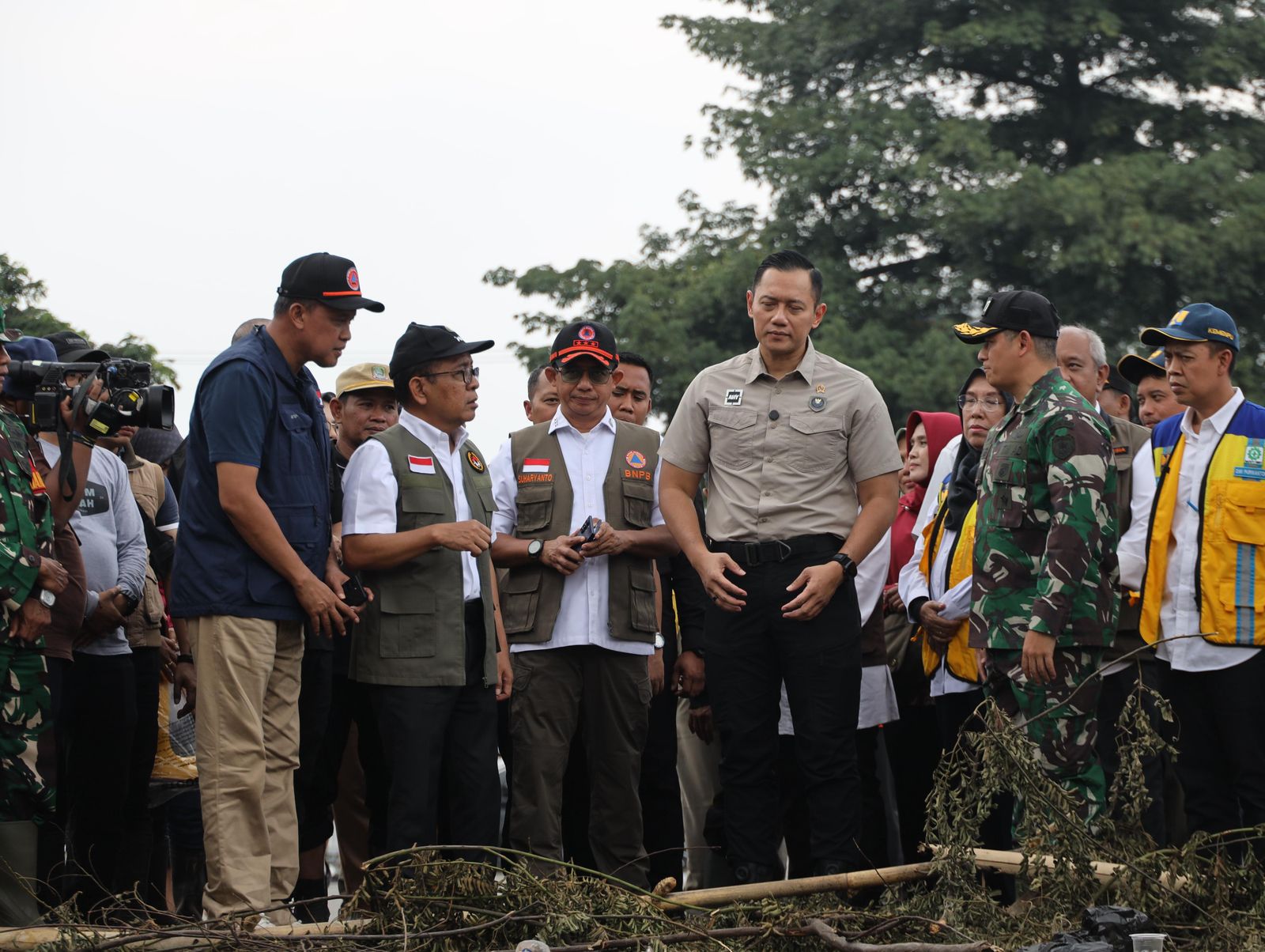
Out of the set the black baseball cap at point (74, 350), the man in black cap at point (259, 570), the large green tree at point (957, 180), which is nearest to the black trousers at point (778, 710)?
the man in black cap at point (259, 570)

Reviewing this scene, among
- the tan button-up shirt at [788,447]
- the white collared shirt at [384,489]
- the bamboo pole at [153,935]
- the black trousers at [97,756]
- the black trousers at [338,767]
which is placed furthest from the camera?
the black trousers at [338,767]

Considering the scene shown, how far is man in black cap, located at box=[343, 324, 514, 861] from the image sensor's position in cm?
558

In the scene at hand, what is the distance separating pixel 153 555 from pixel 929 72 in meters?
18.8

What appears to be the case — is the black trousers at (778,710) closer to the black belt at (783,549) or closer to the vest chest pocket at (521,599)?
the black belt at (783,549)

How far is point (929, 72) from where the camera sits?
23.2m

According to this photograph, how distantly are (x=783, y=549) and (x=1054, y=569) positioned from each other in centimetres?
98

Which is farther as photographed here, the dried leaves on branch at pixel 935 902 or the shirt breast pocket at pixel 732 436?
the shirt breast pocket at pixel 732 436

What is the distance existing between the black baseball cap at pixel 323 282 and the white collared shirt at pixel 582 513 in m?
1.27

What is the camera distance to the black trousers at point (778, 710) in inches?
222

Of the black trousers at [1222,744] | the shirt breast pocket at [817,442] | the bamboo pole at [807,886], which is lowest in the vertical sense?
the bamboo pole at [807,886]

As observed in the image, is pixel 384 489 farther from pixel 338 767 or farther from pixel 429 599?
pixel 338 767

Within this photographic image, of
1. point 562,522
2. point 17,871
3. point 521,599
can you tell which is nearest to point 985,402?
point 562,522

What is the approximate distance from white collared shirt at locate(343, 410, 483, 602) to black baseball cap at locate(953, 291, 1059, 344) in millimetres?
2001

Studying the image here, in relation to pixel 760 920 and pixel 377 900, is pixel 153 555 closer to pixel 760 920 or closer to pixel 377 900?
pixel 377 900
